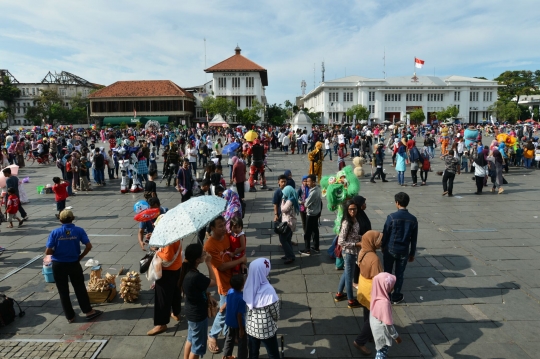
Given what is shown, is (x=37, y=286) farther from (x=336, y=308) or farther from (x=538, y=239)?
(x=538, y=239)

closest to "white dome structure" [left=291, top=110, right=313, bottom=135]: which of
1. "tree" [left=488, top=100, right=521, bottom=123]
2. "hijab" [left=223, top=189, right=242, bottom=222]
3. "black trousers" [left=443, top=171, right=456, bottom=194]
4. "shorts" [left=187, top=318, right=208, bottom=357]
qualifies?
"black trousers" [left=443, top=171, right=456, bottom=194]

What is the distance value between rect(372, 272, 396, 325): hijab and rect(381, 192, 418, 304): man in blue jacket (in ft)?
4.75

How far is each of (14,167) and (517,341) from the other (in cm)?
1088

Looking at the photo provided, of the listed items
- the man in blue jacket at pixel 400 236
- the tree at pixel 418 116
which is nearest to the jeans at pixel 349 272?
the man in blue jacket at pixel 400 236

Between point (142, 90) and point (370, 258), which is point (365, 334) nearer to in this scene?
point (370, 258)

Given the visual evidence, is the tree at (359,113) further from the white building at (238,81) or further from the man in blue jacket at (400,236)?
the man in blue jacket at (400,236)

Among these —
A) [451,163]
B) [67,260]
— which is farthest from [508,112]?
[67,260]

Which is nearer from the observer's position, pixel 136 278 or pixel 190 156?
pixel 136 278

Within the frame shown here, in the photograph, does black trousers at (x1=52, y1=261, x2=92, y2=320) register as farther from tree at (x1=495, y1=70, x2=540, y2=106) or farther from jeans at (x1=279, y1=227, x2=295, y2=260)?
tree at (x1=495, y1=70, x2=540, y2=106)

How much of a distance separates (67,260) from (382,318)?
12.7 feet

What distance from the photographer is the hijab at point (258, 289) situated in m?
3.67

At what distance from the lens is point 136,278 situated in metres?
5.61

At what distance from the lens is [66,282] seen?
16.6ft

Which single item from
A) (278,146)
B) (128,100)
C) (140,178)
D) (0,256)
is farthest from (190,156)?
(128,100)
